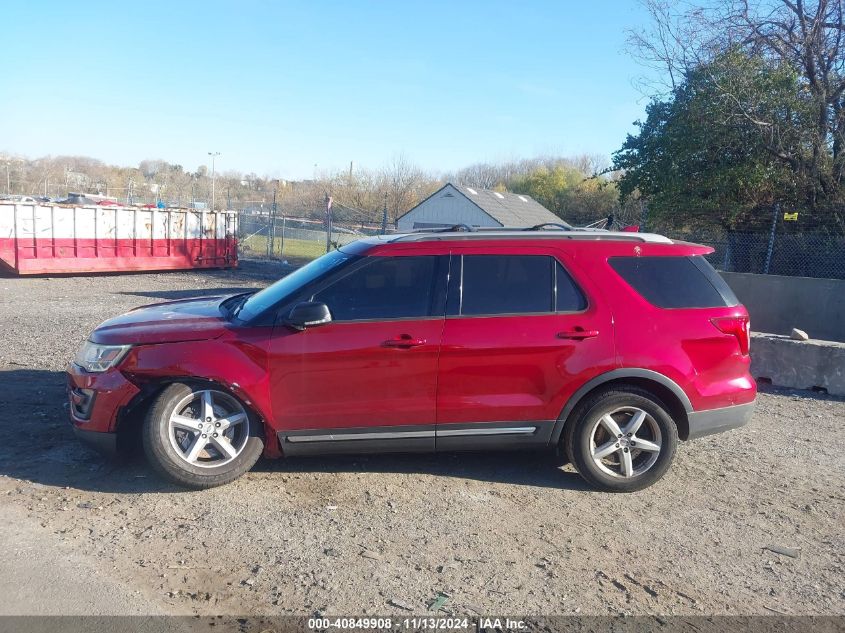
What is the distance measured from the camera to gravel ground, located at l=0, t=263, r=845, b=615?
3555mm

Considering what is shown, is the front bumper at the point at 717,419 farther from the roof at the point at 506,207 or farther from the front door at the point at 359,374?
the roof at the point at 506,207

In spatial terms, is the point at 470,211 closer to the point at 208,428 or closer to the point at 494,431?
the point at 494,431

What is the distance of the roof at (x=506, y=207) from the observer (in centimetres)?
3027

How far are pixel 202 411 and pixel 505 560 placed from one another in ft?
7.17

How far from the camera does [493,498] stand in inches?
186

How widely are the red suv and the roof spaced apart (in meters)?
23.8

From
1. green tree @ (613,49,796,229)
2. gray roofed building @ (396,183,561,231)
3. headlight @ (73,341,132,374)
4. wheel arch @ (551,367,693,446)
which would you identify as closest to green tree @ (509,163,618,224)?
gray roofed building @ (396,183,561,231)

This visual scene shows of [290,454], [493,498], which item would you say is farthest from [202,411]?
[493,498]

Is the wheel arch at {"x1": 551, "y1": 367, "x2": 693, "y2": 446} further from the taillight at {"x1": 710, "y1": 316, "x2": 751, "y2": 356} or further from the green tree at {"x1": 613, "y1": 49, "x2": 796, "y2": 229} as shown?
the green tree at {"x1": 613, "y1": 49, "x2": 796, "y2": 229}

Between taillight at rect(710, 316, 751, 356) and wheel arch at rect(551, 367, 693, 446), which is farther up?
taillight at rect(710, 316, 751, 356)

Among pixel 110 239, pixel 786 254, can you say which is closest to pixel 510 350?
pixel 786 254

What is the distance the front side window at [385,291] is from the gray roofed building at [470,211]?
24.1 meters

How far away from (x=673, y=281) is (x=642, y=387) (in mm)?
805

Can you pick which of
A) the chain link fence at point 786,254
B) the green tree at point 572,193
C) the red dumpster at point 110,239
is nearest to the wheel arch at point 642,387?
Answer: the chain link fence at point 786,254
